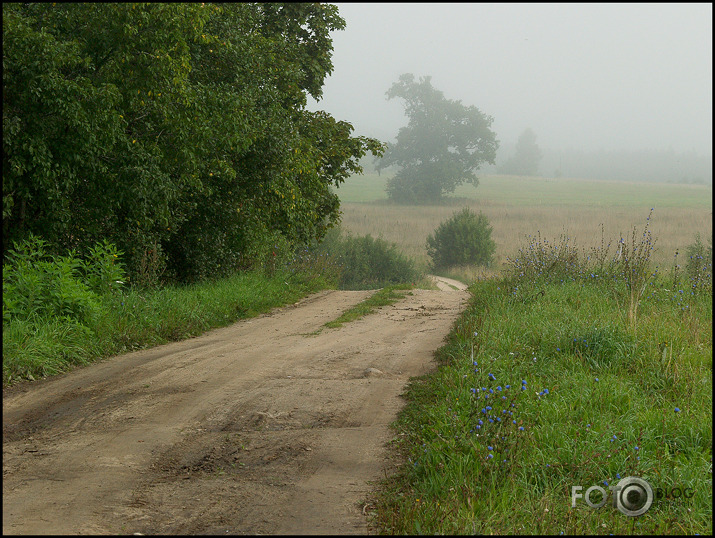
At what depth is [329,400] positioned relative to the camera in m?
6.65

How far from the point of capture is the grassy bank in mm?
4070

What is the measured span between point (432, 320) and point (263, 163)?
4.85 m

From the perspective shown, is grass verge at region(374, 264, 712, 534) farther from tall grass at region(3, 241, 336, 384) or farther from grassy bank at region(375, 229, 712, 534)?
tall grass at region(3, 241, 336, 384)

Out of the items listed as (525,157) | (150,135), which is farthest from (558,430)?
(525,157)

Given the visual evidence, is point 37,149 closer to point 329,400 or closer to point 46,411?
point 46,411

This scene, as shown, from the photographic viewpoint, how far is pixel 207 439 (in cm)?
558

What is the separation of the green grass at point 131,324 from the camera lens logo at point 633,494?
19.9 ft

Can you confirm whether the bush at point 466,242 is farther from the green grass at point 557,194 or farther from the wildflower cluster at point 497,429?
the wildflower cluster at point 497,429

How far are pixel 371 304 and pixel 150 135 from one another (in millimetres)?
5933

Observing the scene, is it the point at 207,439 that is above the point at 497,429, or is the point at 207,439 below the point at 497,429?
below

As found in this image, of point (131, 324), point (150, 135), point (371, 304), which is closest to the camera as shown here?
point (131, 324)

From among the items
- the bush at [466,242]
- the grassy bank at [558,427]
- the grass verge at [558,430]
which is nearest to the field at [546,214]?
the bush at [466,242]

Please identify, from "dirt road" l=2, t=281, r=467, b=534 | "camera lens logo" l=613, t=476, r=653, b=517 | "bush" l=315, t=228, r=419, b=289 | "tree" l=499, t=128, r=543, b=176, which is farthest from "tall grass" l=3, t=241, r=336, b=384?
"tree" l=499, t=128, r=543, b=176

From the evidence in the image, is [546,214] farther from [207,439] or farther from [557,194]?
[207,439]
